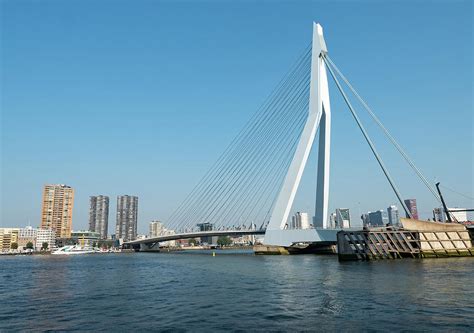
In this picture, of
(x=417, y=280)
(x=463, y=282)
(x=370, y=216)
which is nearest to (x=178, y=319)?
(x=417, y=280)

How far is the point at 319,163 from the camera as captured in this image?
1753 inches

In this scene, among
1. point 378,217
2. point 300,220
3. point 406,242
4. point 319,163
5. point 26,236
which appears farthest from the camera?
point 26,236

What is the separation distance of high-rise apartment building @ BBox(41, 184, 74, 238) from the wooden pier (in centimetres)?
13640

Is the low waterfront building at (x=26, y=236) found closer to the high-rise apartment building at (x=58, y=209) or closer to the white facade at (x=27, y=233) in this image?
Answer: the white facade at (x=27, y=233)

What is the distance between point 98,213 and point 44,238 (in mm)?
49369

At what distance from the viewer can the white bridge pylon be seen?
4231 cm

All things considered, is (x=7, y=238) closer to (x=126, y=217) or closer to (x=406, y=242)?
(x=126, y=217)

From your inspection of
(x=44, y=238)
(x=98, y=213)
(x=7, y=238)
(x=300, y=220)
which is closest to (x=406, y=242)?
(x=300, y=220)

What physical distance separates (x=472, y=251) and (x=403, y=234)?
8.24 meters

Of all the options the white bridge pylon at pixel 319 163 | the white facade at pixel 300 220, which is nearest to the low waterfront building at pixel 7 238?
the white facade at pixel 300 220

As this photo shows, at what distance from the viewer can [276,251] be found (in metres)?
50.0

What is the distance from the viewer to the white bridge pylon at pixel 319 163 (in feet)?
139

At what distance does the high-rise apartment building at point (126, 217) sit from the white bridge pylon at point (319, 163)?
154 meters

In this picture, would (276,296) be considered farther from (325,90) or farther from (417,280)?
(325,90)
